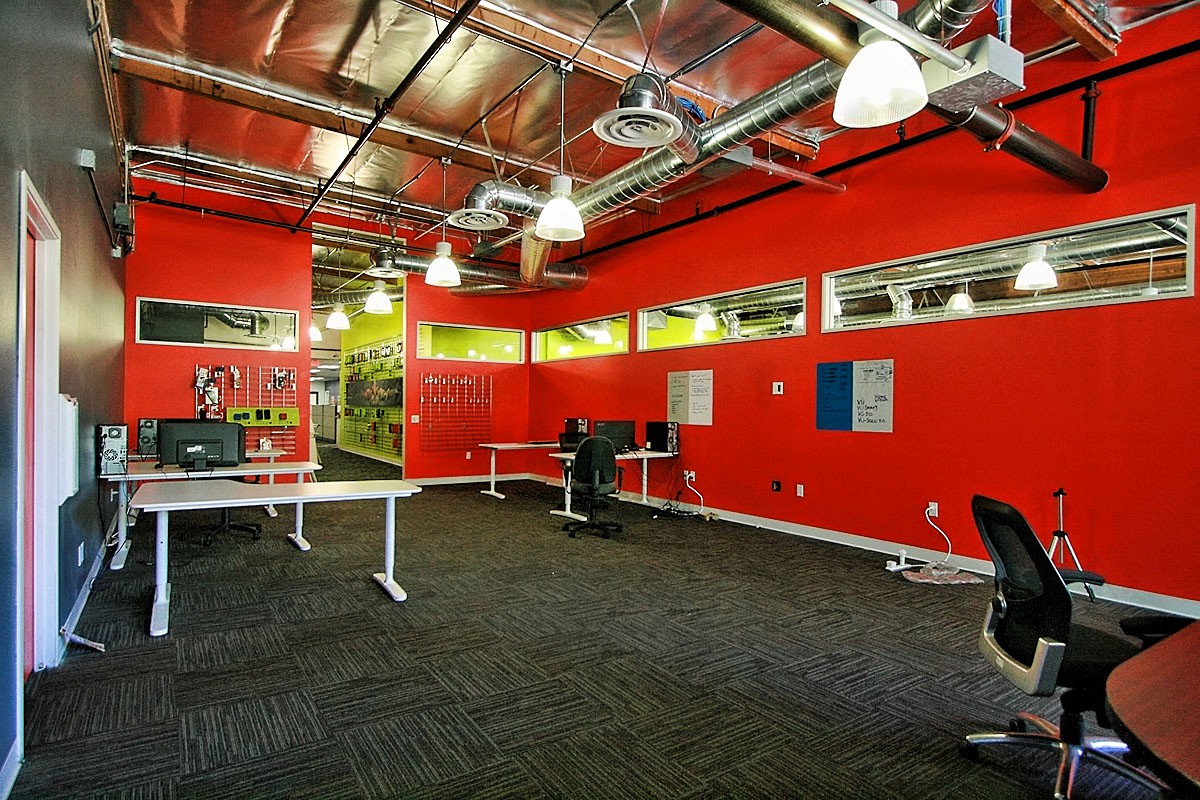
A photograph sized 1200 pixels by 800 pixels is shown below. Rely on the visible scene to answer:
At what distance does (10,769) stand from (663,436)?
5.93 m

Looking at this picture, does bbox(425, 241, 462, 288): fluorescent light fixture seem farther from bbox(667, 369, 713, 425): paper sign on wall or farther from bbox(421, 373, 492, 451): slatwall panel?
bbox(421, 373, 492, 451): slatwall panel

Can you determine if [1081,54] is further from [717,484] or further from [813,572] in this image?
[717,484]

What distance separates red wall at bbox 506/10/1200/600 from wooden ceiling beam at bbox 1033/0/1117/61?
0.29m

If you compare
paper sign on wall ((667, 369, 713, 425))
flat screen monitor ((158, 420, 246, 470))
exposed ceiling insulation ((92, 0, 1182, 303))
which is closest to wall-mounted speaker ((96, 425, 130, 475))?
flat screen monitor ((158, 420, 246, 470))

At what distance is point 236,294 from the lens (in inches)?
296

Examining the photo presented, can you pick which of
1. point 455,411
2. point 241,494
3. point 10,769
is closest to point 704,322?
point 455,411

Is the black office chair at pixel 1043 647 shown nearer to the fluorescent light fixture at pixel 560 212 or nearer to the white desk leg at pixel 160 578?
the fluorescent light fixture at pixel 560 212

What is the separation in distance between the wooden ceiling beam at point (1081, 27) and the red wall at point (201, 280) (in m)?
7.67

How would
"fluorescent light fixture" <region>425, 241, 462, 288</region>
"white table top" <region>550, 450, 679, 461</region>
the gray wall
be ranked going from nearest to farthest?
the gray wall
"fluorescent light fixture" <region>425, 241, 462, 288</region>
"white table top" <region>550, 450, 679, 461</region>

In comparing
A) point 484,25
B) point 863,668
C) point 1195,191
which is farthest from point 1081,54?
point 863,668

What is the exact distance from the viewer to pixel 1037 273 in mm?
4121

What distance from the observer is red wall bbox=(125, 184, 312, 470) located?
23.0ft

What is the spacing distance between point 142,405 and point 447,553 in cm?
454

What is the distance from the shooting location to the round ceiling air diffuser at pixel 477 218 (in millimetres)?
4852
